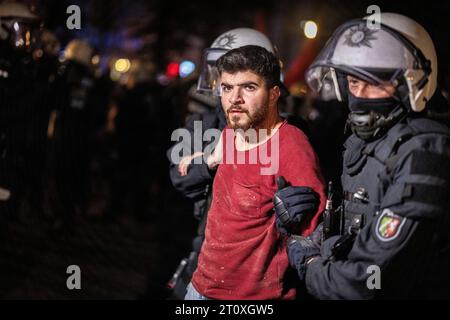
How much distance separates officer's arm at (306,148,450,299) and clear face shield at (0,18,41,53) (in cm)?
514

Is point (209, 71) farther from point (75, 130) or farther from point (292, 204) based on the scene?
point (75, 130)

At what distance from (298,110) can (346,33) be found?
690cm

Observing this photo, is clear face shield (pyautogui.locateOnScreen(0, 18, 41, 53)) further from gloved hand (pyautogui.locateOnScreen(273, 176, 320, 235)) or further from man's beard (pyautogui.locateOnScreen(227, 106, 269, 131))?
gloved hand (pyautogui.locateOnScreen(273, 176, 320, 235))

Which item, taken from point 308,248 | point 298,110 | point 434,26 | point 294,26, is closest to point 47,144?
point 298,110

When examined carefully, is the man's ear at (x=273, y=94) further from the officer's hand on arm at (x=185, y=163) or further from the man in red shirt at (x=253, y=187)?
the officer's hand on arm at (x=185, y=163)

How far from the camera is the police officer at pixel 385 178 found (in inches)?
87.2

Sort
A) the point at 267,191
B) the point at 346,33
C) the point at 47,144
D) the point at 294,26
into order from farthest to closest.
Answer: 1. the point at 294,26
2. the point at 47,144
3. the point at 267,191
4. the point at 346,33

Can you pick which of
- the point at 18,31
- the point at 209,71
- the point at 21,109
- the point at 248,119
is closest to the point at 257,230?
the point at 248,119

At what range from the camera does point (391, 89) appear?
251 cm

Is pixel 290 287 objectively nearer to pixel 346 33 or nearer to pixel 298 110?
pixel 346 33

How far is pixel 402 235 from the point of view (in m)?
2.20

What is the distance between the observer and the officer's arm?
7.20 feet

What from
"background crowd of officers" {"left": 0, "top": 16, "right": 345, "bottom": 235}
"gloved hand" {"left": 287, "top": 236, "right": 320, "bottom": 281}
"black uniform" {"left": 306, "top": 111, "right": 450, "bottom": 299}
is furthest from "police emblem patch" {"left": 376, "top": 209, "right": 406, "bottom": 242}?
"background crowd of officers" {"left": 0, "top": 16, "right": 345, "bottom": 235}

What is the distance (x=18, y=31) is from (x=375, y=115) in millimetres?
4925
